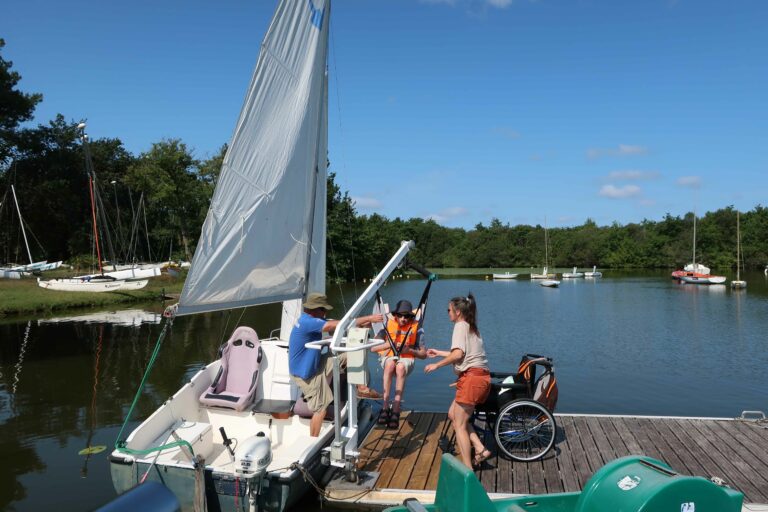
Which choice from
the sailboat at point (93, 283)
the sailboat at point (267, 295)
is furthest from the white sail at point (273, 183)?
the sailboat at point (93, 283)

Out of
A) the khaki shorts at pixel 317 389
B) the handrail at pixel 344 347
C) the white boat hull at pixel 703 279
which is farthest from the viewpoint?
the white boat hull at pixel 703 279

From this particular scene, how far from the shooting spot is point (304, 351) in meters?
6.48

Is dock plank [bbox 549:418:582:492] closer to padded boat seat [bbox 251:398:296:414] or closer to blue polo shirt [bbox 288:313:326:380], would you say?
blue polo shirt [bbox 288:313:326:380]

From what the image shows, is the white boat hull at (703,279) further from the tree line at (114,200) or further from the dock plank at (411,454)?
the dock plank at (411,454)

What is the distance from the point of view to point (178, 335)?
22125mm

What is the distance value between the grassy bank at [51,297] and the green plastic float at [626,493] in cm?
2877

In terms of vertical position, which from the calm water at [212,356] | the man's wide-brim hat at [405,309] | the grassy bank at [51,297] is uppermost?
the man's wide-brim hat at [405,309]

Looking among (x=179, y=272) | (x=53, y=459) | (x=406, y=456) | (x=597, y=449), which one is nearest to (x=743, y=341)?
(x=597, y=449)

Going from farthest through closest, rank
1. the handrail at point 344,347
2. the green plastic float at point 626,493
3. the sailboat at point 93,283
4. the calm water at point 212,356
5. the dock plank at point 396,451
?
the sailboat at point 93,283, the calm water at point 212,356, the dock plank at point 396,451, the handrail at point 344,347, the green plastic float at point 626,493

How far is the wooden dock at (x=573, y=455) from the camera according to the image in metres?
5.89

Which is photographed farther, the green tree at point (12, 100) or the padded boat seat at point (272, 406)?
the green tree at point (12, 100)

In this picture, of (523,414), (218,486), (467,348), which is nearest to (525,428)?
(523,414)

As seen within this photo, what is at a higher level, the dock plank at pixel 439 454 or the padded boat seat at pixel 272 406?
the padded boat seat at pixel 272 406

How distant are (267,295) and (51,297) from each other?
88.4 ft
